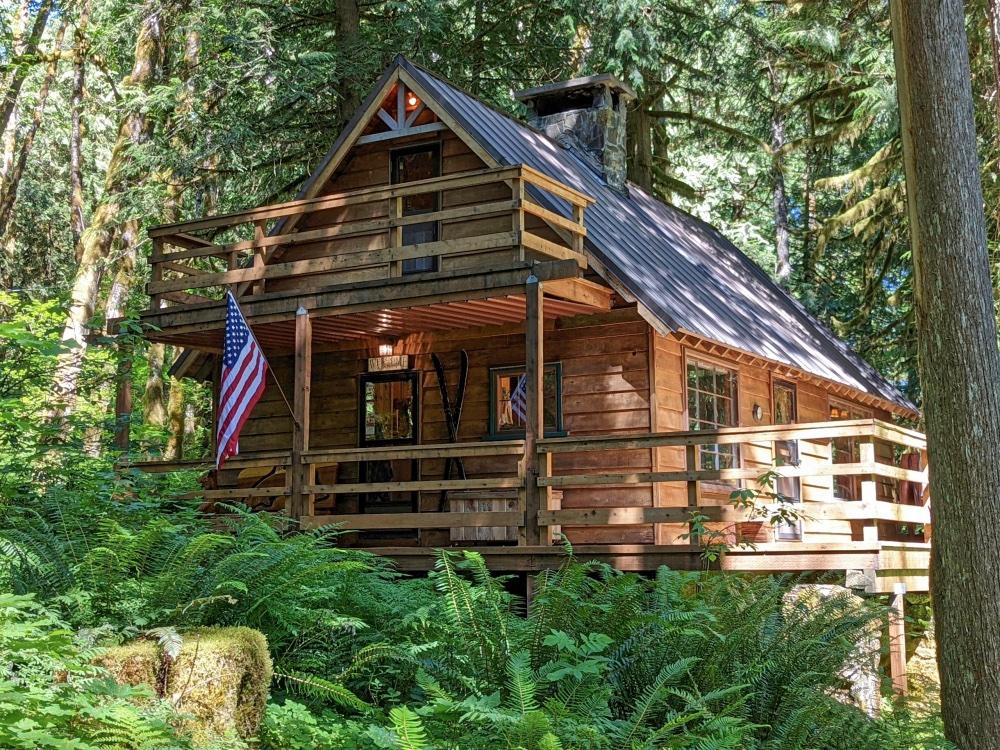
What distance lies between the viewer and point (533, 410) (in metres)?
11.4

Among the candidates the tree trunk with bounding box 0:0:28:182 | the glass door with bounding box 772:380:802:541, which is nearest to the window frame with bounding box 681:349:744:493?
the glass door with bounding box 772:380:802:541

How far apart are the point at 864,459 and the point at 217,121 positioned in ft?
44.0

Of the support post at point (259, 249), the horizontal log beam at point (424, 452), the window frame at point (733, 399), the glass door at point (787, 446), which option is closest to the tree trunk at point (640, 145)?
the glass door at point (787, 446)

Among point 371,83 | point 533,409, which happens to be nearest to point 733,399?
point 533,409

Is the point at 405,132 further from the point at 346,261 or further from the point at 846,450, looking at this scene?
the point at 846,450

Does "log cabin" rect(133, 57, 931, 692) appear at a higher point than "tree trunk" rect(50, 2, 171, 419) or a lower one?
lower

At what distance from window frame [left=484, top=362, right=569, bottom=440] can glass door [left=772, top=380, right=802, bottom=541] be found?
12.7 ft

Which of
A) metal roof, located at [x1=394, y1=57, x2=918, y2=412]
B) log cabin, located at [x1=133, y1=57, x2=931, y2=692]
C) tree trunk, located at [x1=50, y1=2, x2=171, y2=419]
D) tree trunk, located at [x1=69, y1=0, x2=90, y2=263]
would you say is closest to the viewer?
log cabin, located at [x1=133, y1=57, x2=931, y2=692]

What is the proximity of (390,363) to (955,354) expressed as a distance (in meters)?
9.48

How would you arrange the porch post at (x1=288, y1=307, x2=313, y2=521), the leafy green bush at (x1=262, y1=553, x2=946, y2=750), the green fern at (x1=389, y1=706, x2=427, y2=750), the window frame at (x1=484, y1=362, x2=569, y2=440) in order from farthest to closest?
the window frame at (x1=484, y1=362, x2=569, y2=440) < the porch post at (x1=288, y1=307, x2=313, y2=521) < the leafy green bush at (x1=262, y1=553, x2=946, y2=750) < the green fern at (x1=389, y1=706, x2=427, y2=750)

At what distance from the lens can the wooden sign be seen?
15.4 metres

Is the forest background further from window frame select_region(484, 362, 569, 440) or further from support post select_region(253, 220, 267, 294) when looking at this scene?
window frame select_region(484, 362, 569, 440)

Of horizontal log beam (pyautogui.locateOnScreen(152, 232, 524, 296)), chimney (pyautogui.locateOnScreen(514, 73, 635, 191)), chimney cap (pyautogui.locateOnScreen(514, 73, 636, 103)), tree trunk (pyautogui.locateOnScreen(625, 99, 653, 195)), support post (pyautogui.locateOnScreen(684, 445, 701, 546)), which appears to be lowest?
support post (pyautogui.locateOnScreen(684, 445, 701, 546))

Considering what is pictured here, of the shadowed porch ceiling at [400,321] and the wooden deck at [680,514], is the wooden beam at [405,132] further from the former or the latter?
the wooden deck at [680,514]
